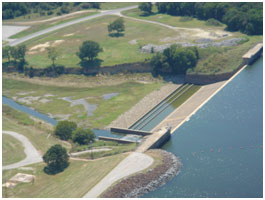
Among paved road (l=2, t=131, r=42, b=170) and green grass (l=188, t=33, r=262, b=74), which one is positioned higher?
green grass (l=188, t=33, r=262, b=74)

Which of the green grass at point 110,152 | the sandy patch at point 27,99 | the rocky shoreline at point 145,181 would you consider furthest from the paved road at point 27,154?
the sandy patch at point 27,99

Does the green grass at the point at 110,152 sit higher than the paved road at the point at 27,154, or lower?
higher

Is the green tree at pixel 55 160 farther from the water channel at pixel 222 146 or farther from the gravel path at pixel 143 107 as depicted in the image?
the gravel path at pixel 143 107

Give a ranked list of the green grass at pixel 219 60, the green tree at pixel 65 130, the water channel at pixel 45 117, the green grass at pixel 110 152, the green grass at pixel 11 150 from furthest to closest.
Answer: the green grass at pixel 219 60
the water channel at pixel 45 117
the green tree at pixel 65 130
the green grass at pixel 11 150
the green grass at pixel 110 152

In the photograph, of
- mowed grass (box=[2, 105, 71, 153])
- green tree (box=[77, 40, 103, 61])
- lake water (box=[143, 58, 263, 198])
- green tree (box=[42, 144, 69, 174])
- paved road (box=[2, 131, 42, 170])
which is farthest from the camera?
green tree (box=[77, 40, 103, 61])

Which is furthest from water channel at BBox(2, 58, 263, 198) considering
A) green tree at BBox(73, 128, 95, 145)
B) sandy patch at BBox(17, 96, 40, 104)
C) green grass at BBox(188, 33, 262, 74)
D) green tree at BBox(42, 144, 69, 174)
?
green tree at BBox(42, 144, 69, 174)

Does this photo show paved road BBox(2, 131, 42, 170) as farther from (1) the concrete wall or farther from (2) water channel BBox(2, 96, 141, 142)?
(1) the concrete wall

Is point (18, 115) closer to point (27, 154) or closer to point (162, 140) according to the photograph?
point (27, 154)
